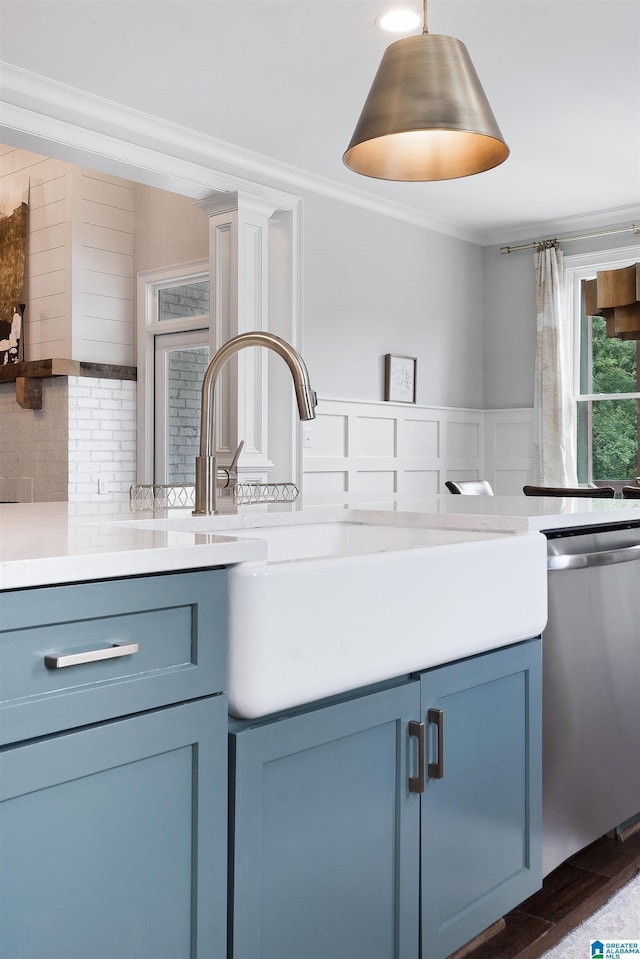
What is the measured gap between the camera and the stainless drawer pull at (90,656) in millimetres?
959

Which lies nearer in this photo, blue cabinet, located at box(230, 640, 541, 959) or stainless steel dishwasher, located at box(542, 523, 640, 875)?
blue cabinet, located at box(230, 640, 541, 959)

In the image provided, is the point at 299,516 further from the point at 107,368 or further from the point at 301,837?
the point at 107,368

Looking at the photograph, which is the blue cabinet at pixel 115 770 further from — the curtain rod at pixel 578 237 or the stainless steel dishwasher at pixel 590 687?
the curtain rod at pixel 578 237

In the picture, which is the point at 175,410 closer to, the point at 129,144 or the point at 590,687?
the point at 129,144

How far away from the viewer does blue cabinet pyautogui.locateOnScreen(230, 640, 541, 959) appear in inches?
47.6

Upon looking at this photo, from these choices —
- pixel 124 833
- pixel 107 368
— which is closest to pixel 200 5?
pixel 107 368

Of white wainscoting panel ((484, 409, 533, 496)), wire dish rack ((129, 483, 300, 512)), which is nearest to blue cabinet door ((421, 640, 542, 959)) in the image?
wire dish rack ((129, 483, 300, 512))

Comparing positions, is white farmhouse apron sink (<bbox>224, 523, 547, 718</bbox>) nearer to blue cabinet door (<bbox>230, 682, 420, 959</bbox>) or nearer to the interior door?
blue cabinet door (<bbox>230, 682, 420, 959</bbox>)

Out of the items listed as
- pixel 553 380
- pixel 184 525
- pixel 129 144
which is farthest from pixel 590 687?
pixel 553 380

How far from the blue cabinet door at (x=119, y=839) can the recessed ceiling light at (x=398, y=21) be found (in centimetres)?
298

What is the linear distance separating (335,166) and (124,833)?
15.0ft

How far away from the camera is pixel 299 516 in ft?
6.35

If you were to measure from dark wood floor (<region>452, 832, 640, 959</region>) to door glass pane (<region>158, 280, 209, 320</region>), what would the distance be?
4104mm

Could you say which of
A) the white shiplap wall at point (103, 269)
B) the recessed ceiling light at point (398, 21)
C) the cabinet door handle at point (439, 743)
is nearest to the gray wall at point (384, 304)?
the white shiplap wall at point (103, 269)
